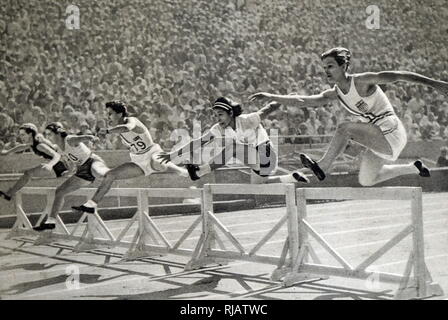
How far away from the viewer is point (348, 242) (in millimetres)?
9812

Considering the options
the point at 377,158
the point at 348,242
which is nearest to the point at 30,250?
the point at 348,242

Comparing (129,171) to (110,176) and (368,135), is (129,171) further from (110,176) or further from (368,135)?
(368,135)

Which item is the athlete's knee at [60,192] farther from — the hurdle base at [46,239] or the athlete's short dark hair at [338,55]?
the athlete's short dark hair at [338,55]

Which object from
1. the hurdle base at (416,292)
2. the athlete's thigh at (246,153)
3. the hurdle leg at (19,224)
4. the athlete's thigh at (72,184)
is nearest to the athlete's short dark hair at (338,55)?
the athlete's thigh at (246,153)

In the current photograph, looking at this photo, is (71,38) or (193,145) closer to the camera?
(193,145)

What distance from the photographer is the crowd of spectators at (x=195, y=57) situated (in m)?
15.8

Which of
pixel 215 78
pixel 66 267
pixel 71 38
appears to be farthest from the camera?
pixel 215 78

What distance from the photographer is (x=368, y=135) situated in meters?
6.14

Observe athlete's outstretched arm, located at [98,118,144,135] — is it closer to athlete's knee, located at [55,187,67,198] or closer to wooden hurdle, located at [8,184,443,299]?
wooden hurdle, located at [8,184,443,299]

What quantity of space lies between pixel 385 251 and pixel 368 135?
1.19 m

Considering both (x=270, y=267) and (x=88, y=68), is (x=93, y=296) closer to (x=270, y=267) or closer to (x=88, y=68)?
(x=270, y=267)

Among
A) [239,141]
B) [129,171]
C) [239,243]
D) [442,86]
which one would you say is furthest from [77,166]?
[442,86]

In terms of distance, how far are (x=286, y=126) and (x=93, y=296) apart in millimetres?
13169

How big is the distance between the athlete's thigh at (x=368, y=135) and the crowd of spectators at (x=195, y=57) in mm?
9798
